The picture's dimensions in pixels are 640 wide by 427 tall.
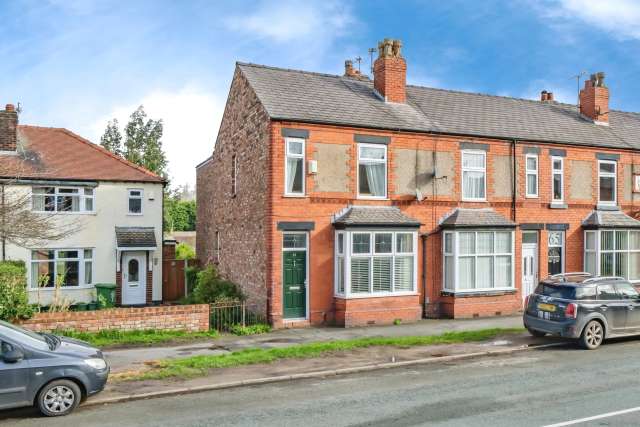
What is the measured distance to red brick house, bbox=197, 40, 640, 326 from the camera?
1825 centimetres

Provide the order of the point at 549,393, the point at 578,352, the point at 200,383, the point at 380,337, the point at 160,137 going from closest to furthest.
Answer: the point at 549,393
the point at 200,383
the point at 578,352
the point at 380,337
the point at 160,137

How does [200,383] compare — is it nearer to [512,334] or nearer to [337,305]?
[337,305]

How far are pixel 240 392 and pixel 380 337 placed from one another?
645 cm

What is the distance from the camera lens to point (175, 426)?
8.36m

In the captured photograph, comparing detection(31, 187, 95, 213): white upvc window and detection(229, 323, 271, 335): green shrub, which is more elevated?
detection(31, 187, 95, 213): white upvc window

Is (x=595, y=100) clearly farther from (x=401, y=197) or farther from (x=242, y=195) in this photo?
(x=242, y=195)

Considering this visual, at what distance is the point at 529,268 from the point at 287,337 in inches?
425

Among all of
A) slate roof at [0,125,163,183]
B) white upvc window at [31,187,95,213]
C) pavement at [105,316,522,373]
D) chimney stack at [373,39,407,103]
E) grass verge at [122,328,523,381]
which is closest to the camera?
grass verge at [122,328,523,381]

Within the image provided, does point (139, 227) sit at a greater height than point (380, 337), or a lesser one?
greater

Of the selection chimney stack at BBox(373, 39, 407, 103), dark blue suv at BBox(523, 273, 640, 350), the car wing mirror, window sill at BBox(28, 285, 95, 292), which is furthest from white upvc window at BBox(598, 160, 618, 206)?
the car wing mirror

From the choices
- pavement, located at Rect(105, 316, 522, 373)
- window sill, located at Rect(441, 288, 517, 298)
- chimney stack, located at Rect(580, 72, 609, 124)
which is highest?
chimney stack, located at Rect(580, 72, 609, 124)

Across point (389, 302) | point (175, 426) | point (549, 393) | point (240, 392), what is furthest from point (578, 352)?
point (175, 426)

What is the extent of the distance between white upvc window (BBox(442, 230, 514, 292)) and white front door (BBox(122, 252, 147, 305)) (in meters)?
12.7

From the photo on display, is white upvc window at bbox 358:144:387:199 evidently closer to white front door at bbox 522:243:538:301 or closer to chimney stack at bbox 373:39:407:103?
chimney stack at bbox 373:39:407:103
